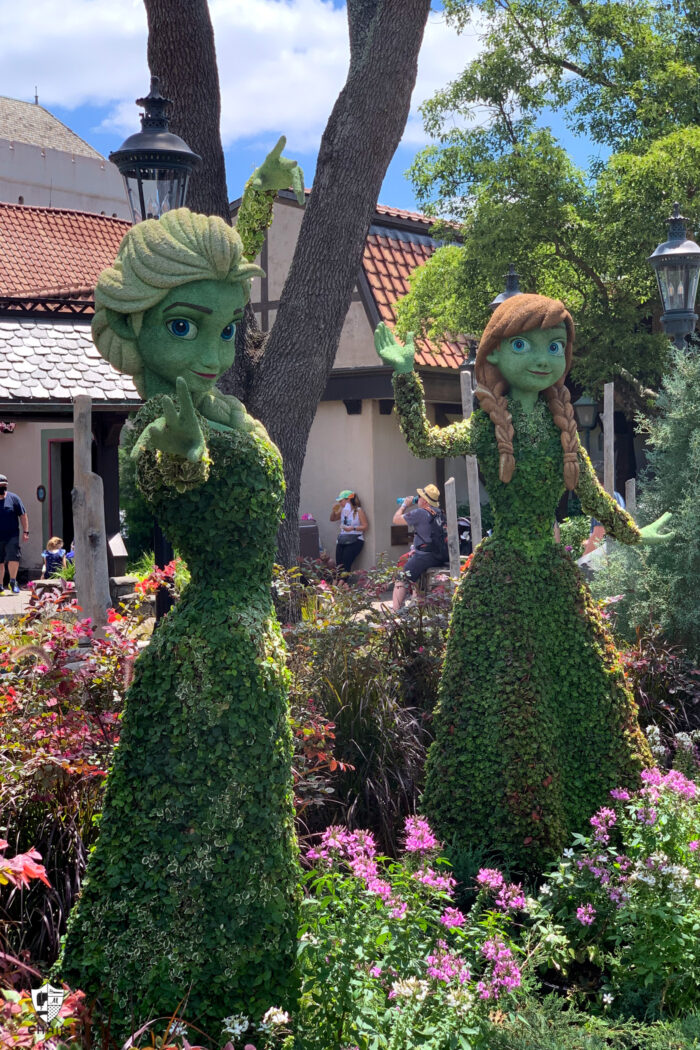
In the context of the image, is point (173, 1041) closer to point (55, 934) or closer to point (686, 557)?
point (55, 934)

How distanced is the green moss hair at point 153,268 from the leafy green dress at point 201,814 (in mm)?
266

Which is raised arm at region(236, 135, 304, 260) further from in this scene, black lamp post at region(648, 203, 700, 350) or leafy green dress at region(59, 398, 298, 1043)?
black lamp post at region(648, 203, 700, 350)

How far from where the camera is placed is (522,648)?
4250 millimetres

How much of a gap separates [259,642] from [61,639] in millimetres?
1561

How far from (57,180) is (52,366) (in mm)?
21739

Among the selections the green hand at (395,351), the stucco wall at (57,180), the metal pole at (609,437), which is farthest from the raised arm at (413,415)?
the stucco wall at (57,180)

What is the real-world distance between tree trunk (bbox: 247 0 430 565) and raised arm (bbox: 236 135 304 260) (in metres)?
2.77

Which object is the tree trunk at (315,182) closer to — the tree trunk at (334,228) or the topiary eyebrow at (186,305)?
the tree trunk at (334,228)

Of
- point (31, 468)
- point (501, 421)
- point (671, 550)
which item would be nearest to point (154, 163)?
point (501, 421)

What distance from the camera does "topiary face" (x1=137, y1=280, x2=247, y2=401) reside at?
312 centimetres

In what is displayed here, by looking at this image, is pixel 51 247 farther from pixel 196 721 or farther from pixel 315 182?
pixel 196 721

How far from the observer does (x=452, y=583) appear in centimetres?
652

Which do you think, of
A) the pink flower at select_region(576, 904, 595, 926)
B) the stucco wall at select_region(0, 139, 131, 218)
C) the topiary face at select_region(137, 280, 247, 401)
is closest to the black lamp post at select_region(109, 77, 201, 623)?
the topiary face at select_region(137, 280, 247, 401)

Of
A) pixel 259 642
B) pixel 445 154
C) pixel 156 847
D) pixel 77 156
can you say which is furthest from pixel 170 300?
pixel 77 156
